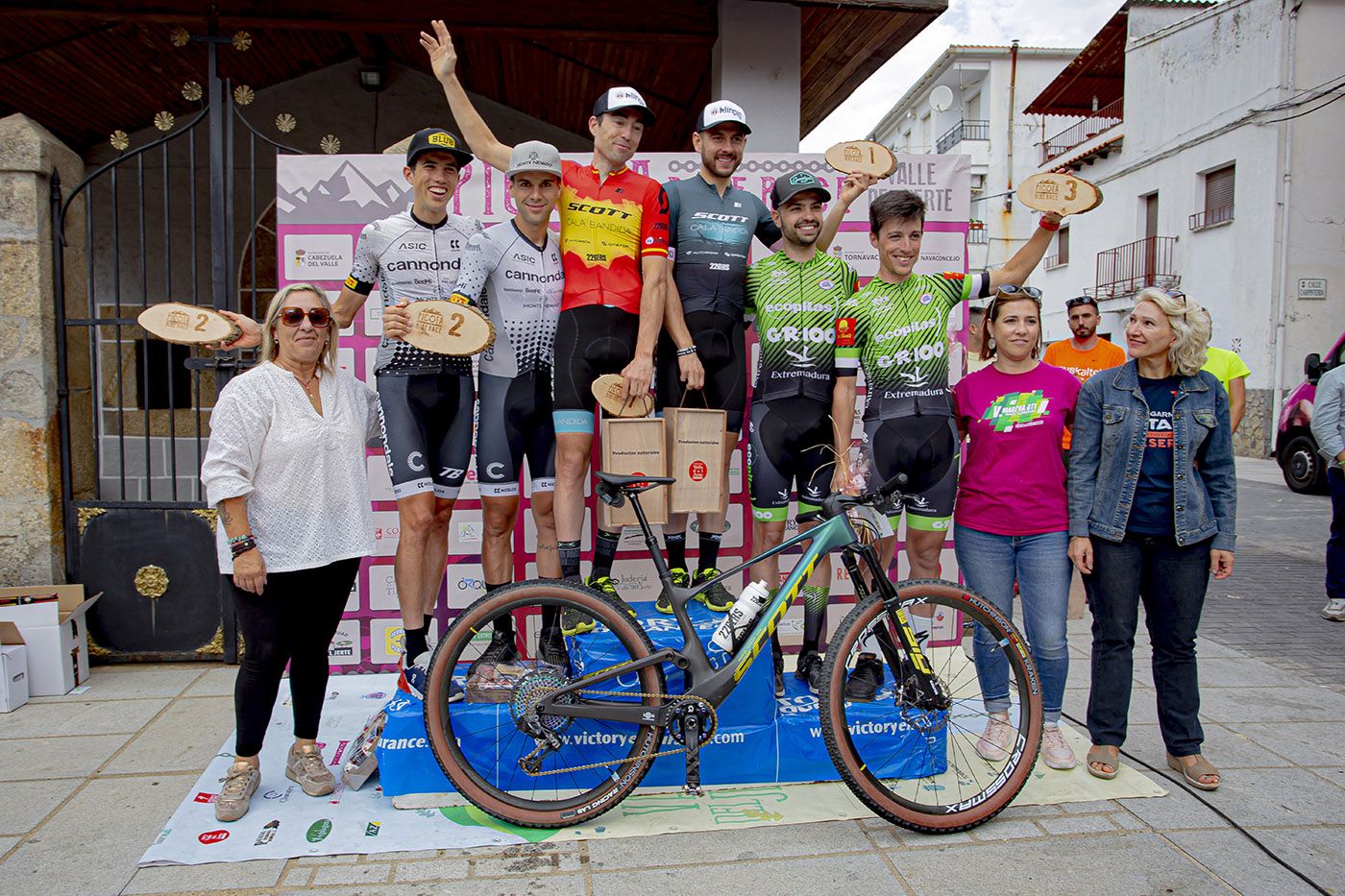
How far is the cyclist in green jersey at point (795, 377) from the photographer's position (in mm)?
3822

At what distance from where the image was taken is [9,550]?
15.2 ft

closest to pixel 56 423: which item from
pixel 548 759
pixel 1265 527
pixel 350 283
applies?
pixel 350 283

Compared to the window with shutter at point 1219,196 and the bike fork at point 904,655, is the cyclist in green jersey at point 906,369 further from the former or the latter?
the window with shutter at point 1219,196

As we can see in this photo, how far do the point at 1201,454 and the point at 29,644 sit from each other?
215 inches

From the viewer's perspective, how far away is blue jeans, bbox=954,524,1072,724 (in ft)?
11.2

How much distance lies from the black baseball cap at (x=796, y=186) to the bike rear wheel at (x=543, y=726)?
195 cm

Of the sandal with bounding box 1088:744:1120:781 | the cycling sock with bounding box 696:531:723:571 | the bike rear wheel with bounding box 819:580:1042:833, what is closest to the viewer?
the bike rear wheel with bounding box 819:580:1042:833

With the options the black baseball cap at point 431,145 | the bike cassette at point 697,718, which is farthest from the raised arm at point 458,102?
the bike cassette at point 697,718

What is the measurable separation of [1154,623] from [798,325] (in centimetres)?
186

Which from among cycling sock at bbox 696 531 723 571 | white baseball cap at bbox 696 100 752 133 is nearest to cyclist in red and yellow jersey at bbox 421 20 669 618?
white baseball cap at bbox 696 100 752 133

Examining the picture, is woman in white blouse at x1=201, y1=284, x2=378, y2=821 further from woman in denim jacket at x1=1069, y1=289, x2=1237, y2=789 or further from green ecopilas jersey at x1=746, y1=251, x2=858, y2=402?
woman in denim jacket at x1=1069, y1=289, x2=1237, y2=789

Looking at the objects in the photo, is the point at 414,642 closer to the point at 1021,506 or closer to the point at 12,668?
the point at 12,668

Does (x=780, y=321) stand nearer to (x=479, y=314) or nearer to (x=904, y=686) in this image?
(x=479, y=314)

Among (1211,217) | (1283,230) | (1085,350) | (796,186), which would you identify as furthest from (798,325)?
(1211,217)
